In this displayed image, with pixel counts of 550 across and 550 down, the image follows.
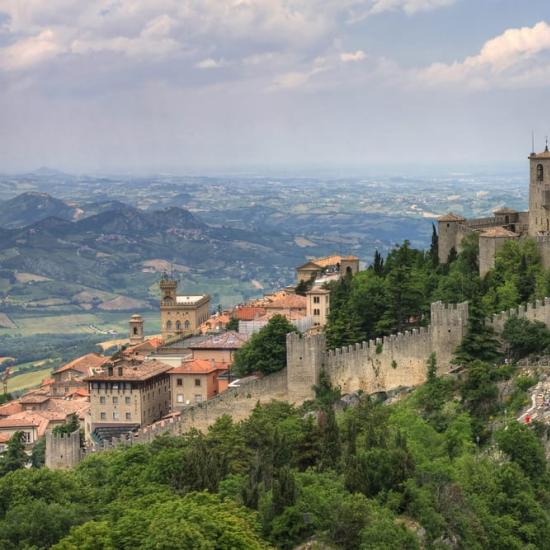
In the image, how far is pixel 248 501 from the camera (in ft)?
145

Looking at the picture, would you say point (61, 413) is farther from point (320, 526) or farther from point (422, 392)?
point (320, 526)

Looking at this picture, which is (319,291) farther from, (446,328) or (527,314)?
(527,314)

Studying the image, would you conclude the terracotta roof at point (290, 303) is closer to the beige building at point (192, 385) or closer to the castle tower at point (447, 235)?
the castle tower at point (447, 235)

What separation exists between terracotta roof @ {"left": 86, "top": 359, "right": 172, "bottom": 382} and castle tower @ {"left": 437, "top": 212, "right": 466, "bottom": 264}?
54.5 feet

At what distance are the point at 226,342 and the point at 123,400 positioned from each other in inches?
314

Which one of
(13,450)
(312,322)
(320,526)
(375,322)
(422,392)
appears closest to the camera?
(320,526)

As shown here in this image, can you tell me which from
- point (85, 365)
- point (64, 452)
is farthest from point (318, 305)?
point (85, 365)

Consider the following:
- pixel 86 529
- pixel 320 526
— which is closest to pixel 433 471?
pixel 320 526

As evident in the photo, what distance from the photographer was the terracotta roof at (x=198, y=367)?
72.2 metres

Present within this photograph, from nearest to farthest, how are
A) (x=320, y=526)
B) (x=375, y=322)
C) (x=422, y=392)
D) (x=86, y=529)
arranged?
1. (x=86, y=529)
2. (x=320, y=526)
3. (x=422, y=392)
4. (x=375, y=322)

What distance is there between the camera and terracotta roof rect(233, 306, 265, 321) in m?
89.4

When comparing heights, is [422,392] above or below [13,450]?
above

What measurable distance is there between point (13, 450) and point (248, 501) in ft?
99.8

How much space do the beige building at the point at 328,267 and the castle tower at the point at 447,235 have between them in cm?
1526
